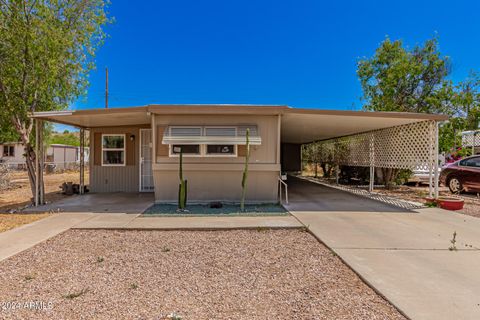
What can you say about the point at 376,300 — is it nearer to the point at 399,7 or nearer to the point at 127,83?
the point at 399,7

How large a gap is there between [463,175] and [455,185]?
51 centimetres

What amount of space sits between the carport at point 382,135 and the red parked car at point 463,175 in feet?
1.81

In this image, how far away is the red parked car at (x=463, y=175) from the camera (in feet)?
29.8

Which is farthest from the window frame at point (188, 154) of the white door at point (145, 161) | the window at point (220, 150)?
the white door at point (145, 161)

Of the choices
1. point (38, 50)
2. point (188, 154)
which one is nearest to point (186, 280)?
point (188, 154)

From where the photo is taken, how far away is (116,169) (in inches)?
394

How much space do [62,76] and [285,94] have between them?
51.1ft

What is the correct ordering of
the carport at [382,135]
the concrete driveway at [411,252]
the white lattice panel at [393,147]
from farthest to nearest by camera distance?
the white lattice panel at [393,147], the carport at [382,135], the concrete driveway at [411,252]

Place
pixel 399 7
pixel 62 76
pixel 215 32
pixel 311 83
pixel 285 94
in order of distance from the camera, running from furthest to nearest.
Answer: pixel 311 83 → pixel 285 94 → pixel 215 32 → pixel 399 7 → pixel 62 76

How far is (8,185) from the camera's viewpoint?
41.0 ft

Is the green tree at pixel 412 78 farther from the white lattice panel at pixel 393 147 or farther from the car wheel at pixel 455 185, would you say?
the car wheel at pixel 455 185

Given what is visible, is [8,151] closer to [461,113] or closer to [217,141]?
[217,141]

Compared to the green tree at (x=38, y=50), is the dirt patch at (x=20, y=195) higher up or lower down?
lower down

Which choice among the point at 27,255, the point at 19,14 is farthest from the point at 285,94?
the point at 27,255
